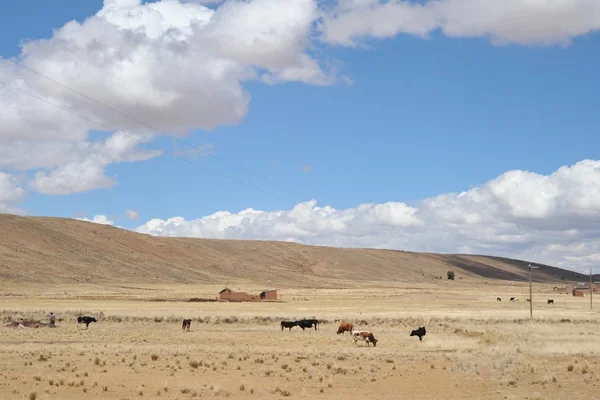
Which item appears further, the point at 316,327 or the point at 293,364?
the point at 316,327

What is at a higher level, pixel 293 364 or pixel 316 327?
pixel 316 327

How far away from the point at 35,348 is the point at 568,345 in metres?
24.3

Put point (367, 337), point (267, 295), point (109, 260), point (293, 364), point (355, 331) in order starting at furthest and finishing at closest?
point (109, 260) < point (267, 295) < point (355, 331) < point (367, 337) < point (293, 364)

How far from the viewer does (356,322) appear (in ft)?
175

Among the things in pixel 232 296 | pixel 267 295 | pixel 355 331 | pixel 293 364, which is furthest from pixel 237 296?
pixel 293 364

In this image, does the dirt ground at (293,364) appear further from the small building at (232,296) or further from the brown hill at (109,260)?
the brown hill at (109,260)

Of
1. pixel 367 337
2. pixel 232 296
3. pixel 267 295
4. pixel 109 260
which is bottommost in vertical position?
pixel 367 337

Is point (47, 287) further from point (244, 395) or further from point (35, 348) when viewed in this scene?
point (244, 395)

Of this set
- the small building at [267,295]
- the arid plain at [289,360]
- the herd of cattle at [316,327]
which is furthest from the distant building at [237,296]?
the herd of cattle at [316,327]

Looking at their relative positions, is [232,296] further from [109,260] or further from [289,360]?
[289,360]

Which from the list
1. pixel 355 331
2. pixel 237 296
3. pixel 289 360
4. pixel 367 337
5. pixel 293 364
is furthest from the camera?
pixel 237 296

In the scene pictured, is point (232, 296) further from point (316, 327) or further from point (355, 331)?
Result: point (355, 331)

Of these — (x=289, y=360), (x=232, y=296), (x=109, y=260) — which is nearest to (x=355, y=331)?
(x=289, y=360)

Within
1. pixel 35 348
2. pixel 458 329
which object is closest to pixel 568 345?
pixel 458 329
